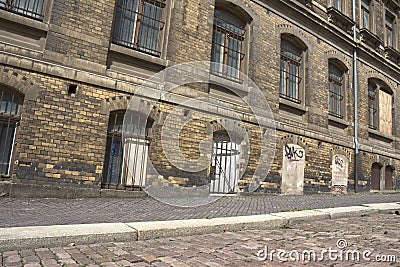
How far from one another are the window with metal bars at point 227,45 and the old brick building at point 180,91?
40 millimetres

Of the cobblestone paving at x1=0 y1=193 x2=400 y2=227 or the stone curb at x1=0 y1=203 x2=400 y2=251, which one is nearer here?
the stone curb at x1=0 y1=203 x2=400 y2=251

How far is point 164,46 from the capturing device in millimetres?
8328

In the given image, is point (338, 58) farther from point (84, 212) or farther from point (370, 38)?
point (84, 212)

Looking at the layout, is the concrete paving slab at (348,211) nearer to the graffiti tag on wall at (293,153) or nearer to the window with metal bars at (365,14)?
the graffiti tag on wall at (293,153)

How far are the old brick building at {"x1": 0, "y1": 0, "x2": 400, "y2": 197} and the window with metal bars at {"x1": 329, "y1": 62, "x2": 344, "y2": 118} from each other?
0.06 meters

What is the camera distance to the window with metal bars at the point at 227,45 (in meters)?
9.64

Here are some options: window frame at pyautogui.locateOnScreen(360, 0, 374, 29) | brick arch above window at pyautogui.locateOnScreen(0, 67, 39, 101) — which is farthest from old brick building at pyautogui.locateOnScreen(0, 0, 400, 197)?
window frame at pyautogui.locateOnScreen(360, 0, 374, 29)

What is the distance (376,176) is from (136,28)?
13097mm

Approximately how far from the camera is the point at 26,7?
6738 mm

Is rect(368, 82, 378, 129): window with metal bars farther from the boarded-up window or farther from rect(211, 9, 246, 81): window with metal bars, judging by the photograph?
rect(211, 9, 246, 81): window with metal bars

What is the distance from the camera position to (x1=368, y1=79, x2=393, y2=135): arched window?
15125mm

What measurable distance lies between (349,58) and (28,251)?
48.7 ft

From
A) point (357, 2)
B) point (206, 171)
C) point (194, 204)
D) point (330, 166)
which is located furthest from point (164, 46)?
point (357, 2)

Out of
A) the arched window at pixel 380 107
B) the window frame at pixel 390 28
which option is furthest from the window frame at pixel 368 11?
the arched window at pixel 380 107
